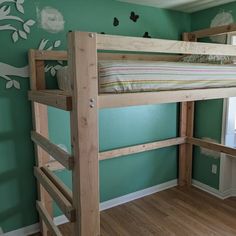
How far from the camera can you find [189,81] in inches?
66.4

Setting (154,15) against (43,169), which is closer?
(43,169)

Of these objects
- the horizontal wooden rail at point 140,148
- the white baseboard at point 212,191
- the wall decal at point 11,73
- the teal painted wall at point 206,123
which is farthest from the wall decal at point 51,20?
the white baseboard at point 212,191

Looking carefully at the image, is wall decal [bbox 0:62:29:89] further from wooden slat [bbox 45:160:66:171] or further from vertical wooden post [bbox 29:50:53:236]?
wooden slat [bbox 45:160:66:171]

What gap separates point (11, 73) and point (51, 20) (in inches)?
22.9

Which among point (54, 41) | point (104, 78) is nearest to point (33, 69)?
point (54, 41)

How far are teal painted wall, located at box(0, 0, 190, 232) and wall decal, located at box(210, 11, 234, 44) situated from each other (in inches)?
14.1

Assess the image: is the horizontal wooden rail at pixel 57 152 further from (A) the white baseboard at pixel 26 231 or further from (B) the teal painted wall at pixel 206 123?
(B) the teal painted wall at pixel 206 123

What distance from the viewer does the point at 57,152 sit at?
4.99 feet

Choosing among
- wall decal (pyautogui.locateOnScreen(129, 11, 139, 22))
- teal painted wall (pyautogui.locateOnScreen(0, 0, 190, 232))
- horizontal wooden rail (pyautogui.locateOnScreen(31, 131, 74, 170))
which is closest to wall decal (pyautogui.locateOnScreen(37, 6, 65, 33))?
teal painted wall (pyautogui.locateOnScreen(0, 0, 190, 232))

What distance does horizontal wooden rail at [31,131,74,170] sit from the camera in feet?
4.34

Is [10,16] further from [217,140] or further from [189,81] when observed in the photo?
[217,140]

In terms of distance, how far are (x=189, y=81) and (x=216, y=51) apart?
265mm

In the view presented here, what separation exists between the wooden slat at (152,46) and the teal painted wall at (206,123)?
1.26m

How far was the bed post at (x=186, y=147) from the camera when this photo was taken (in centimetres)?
310
